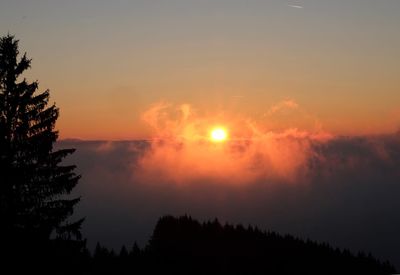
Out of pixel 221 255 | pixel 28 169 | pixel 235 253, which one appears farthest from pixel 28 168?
pixel 235 253

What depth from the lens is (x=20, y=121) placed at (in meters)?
21.5

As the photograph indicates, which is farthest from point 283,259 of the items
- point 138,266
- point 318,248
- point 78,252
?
point 78,252

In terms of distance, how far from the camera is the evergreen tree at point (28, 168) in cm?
2066

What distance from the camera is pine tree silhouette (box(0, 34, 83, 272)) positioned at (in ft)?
67.7

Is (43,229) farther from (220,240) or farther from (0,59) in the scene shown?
(220,240)

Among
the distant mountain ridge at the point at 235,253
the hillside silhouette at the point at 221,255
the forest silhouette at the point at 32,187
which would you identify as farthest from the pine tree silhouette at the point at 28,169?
the distant mountain ridge at the point at 235,253

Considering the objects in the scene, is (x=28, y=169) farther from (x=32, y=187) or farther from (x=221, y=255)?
(x=221, y=255)

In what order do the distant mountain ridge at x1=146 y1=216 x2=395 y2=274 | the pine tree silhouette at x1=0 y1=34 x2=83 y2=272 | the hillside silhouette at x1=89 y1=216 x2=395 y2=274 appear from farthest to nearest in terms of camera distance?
the distant mountain ridge at x1=146 y1=216 x2=395 y2=274
the hillside silhouette at x1=89 y1=216 x2=395 y2=274
the pine tree silhouette at x1=0 y1=34 x2=83 y2=272

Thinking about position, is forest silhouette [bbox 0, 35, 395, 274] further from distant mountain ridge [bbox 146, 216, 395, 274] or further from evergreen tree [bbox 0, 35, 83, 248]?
distant mountain ridge [bbox 146, 216, 395, 274]

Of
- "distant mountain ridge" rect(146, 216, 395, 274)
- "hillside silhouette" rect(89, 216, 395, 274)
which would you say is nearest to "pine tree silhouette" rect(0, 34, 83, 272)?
"hillside silhouette" rect(89, 216, 395, 274)

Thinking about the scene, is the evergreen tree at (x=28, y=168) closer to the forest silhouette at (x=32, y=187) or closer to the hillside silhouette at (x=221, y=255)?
the forest silhouette at (x=32, y=187)

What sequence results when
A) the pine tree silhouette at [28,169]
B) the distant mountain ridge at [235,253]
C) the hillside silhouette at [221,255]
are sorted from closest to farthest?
1. the pine tree silhouette at [28,169]
2. the hillside silhouette at [221,255]
3. the distant mountain ridge at [235,253]

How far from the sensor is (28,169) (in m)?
20.9

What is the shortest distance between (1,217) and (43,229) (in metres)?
1.68
